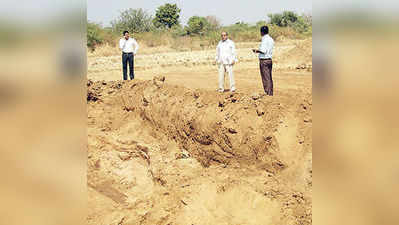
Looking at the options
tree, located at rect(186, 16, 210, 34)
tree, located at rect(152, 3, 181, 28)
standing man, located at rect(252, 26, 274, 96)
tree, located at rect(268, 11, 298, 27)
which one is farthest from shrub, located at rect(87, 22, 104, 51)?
standing man, located at rect(252, 26, 274, 96)

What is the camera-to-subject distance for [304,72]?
45.9 ft

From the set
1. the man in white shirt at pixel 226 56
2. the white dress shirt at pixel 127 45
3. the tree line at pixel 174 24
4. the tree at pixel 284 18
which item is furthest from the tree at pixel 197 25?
the man in white shirt at pixel 226 56

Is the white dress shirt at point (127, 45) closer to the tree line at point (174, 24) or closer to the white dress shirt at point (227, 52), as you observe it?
the white dress shirt at point (227, 52)

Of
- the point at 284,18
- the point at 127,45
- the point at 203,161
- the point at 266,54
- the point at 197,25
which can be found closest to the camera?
the point at 203,161

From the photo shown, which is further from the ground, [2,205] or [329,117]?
[329,117]

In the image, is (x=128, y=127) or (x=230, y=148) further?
(x=128, y=127)

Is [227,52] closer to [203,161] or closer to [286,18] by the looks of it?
[203,161]

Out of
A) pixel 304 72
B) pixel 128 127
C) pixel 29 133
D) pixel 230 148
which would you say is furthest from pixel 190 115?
pixel 304 72

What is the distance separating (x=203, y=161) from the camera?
282 inches

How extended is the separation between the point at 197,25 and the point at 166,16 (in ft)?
26.0

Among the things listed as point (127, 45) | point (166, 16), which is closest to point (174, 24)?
point (166, 16)

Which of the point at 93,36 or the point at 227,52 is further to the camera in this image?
the point at 93,36

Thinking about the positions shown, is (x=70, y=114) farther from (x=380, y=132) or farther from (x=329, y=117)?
(x=380, y=132)

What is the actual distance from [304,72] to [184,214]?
9.42 meters
